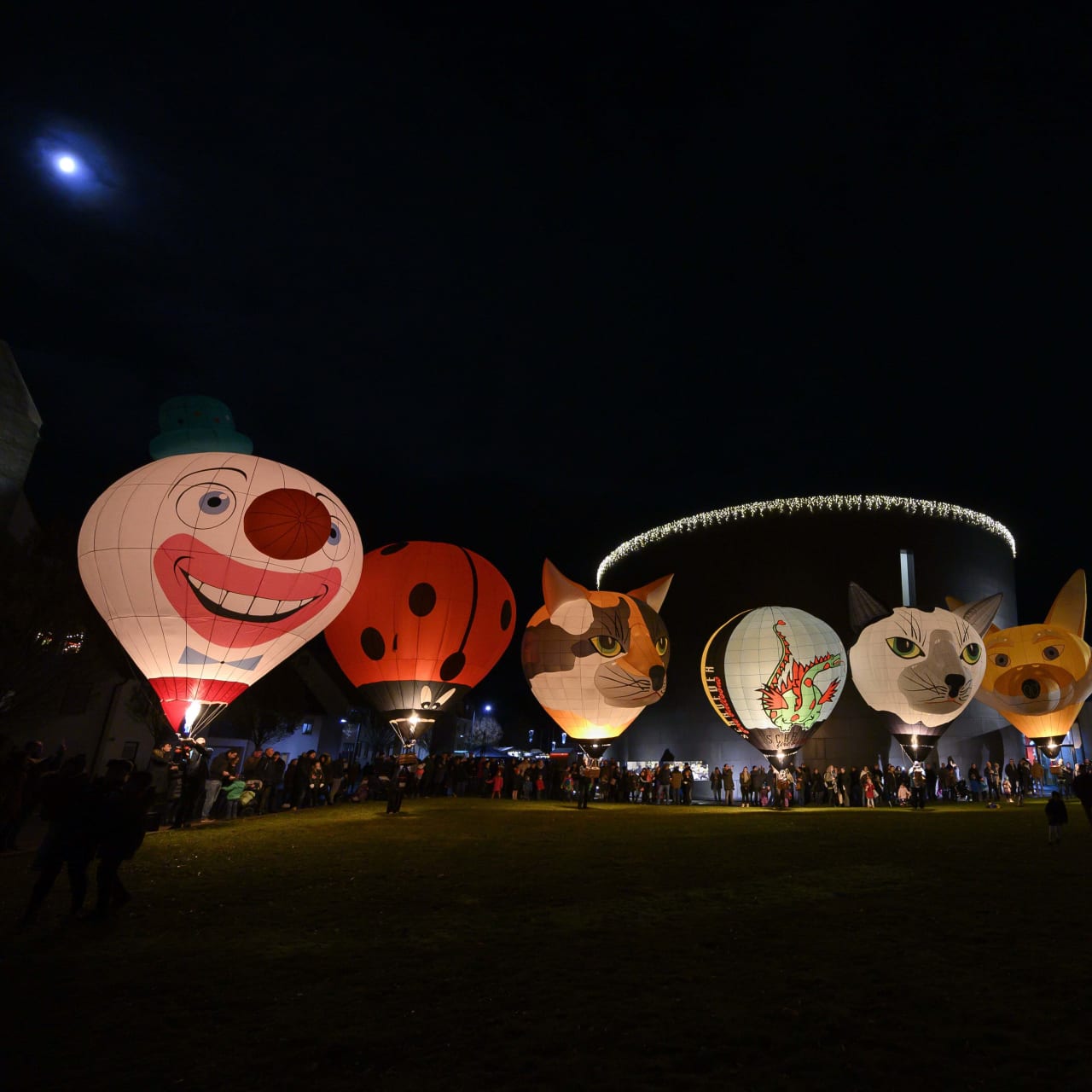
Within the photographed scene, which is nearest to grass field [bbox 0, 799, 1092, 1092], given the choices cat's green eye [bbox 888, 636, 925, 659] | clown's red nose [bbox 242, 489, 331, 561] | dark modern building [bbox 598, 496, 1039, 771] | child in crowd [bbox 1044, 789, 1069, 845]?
child in crowd [bbox 1044, 789, 1069, 845]

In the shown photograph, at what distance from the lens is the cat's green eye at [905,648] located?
76.4 ft

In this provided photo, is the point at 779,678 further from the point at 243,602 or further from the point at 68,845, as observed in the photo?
the point at 68,845

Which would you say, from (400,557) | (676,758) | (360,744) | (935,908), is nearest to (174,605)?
(400,557)

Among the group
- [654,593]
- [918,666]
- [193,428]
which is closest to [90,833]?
[193,428]

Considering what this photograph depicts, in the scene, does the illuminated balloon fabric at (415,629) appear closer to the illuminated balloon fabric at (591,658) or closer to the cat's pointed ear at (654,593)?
the illuminated balloon fabric at (591,658)

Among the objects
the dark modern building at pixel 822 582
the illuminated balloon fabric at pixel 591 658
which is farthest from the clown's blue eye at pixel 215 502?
the dark modern building at pixel 822 582

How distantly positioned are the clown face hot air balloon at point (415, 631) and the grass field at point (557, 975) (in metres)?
9.54

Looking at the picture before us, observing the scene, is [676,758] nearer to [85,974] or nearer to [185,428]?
[185,428]

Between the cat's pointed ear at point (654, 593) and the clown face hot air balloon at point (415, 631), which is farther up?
the cat's pointed ear at point (654, 593)

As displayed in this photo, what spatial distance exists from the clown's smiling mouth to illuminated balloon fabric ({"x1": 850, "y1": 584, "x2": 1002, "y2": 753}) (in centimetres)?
1883


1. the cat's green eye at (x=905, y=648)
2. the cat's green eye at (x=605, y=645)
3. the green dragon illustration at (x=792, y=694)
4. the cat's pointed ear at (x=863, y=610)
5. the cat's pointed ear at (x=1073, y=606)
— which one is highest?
the cat's pointed ear at (x=1073, y=606)

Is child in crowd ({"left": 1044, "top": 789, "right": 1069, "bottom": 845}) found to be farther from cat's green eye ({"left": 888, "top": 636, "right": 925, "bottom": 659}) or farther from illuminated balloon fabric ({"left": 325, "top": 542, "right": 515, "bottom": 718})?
illuminated balloon fabric ({"left": 325, "top": 542, "right": 515, "bottom": 718})

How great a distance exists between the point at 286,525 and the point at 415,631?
202 inches

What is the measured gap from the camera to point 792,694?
2255 cm
